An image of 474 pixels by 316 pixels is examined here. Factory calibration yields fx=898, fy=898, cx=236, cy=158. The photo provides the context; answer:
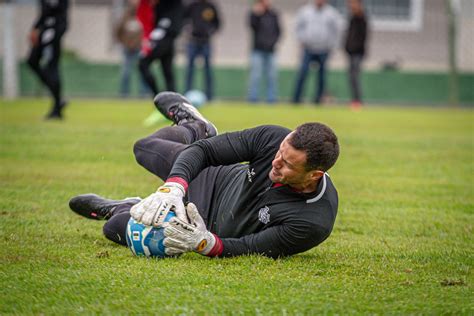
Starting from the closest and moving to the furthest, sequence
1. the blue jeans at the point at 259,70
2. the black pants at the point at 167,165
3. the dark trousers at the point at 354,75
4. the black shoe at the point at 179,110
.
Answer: the black pants at the point at 167,165 < the black shoe at the point at 179,110 < the dark trousers at the point at 354,75 < the blue jeans at the point at 259,70

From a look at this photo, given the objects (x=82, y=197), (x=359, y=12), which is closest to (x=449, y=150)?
(x=82, y=197)

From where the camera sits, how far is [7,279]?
4203 mm

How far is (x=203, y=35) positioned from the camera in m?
19.7

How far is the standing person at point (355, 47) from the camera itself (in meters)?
19.7

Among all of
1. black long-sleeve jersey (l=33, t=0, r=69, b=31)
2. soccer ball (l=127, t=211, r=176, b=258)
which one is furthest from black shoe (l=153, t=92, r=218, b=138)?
black long-sleeve jersey (l=33, t=0, r=69, b=31)

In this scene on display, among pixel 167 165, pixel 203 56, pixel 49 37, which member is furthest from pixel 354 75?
pixel 167 165

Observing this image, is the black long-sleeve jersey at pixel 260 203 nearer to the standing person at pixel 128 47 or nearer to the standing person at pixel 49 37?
the standing person at pixel 49 37

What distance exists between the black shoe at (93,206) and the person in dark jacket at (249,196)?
282 mm

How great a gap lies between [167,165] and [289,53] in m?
24.9

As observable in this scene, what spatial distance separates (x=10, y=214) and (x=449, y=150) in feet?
22.9

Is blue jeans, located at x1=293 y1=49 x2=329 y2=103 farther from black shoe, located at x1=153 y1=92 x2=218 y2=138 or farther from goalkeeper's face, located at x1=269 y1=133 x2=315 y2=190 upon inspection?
goalkeeper's face, located at x1=269 y1=133 x2=315 y2=190

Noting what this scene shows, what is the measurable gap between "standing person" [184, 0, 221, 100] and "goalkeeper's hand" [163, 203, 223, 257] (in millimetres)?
14738

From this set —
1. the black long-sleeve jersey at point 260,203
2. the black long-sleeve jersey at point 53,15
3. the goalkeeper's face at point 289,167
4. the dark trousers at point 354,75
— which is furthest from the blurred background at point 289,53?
the goalkeeper's face at point 289,167

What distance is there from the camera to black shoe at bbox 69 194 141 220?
18.9ft
